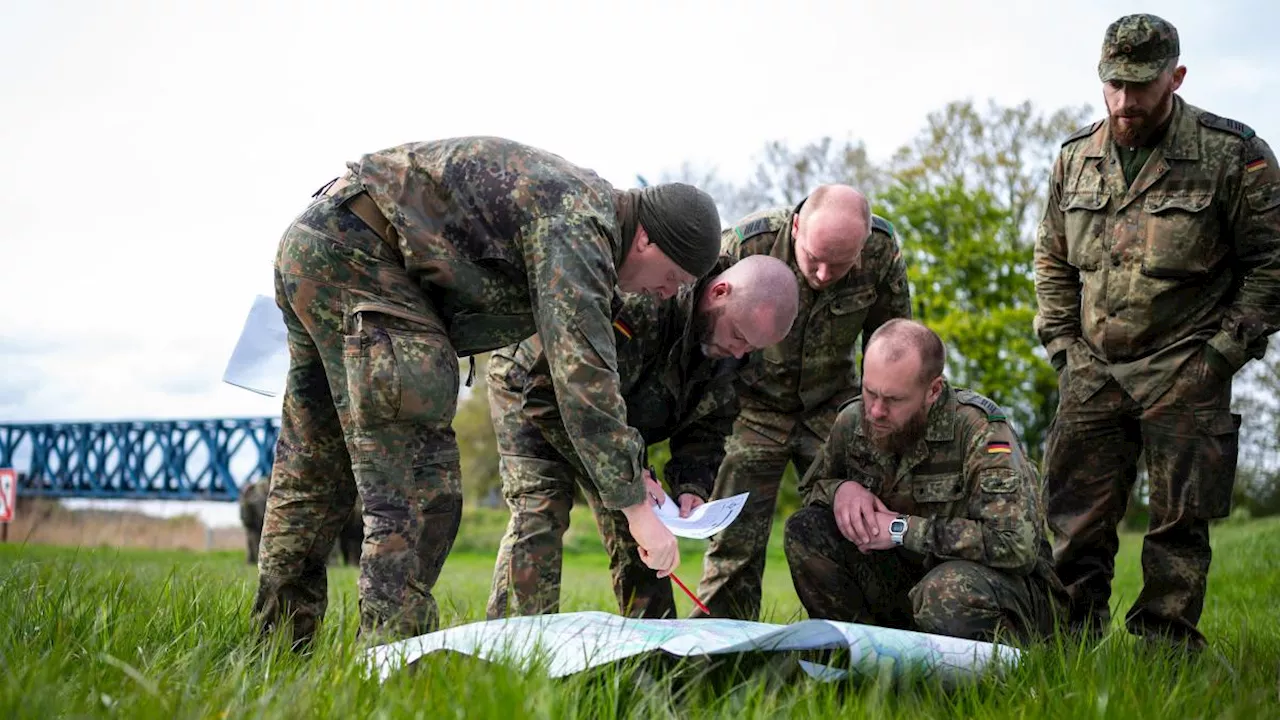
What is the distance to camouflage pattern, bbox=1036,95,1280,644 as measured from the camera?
478cm

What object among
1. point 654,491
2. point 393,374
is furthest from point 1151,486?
point 393,374

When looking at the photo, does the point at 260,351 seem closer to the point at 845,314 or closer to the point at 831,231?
the point at 831,231

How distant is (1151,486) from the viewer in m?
5.08

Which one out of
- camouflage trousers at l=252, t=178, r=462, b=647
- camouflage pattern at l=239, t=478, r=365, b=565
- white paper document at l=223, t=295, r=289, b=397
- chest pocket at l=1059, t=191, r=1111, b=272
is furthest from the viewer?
camouflage pattern at l=239, t=478, r=365, b=565

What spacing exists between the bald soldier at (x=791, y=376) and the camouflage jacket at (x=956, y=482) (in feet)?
2.59

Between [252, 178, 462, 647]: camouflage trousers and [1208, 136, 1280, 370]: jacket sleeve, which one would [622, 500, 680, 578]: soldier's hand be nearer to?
[252, 178, 462, 647]: camouflage trousers

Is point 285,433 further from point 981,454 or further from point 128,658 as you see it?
point 981,454

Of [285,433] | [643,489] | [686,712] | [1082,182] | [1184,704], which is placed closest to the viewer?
[686,712]

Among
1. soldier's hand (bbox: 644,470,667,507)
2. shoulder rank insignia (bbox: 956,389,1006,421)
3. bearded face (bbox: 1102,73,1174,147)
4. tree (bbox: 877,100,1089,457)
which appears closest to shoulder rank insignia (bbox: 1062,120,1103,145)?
bearded face (bbox: 1102,73,1174,147)

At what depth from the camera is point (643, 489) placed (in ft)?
11.0

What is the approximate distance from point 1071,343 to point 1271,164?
3.69ft

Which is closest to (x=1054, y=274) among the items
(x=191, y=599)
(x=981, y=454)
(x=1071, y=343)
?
(x=1071, y=343)

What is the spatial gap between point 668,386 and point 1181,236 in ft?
7.69

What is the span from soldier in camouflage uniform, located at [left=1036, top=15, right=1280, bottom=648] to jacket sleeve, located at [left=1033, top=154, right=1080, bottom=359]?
0.11m
